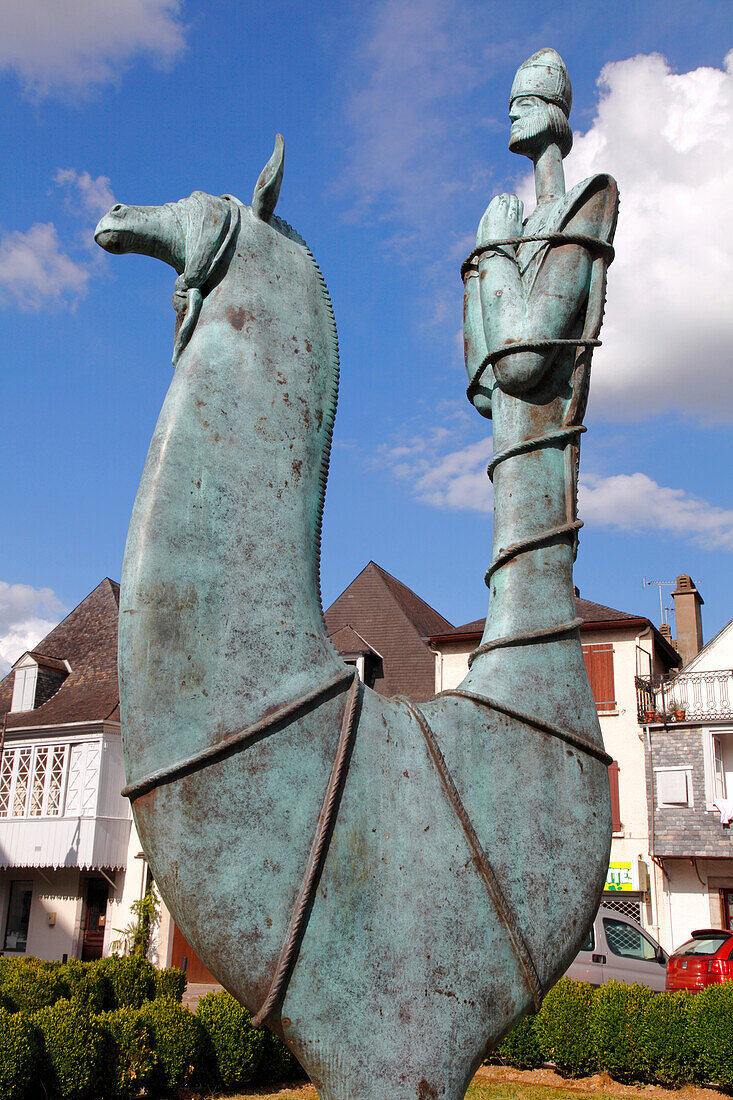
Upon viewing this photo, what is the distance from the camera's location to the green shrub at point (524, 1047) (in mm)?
10641

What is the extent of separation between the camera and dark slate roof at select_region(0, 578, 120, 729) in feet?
75.3

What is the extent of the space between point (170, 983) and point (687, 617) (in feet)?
68.4

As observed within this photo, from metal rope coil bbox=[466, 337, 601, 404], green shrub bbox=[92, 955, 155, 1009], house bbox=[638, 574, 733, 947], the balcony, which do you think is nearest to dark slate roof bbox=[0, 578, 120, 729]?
green shrub bbox=[92, 955, 155, 1009]

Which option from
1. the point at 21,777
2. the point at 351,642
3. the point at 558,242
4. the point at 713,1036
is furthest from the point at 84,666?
the point at 558,242

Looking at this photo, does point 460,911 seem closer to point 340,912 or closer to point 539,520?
point 340,912

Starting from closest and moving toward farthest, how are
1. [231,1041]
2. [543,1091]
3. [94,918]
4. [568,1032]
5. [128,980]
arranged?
1. [543,1091]
2. [231,1041]
3. [568,1032]
4. [128,980]
5. [94,918]

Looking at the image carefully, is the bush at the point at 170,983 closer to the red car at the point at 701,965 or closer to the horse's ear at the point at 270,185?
the red car at the point at 701,965

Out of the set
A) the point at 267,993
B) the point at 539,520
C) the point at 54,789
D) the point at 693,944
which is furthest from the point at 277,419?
the point at 54,789

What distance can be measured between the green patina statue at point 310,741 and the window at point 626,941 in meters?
12.4

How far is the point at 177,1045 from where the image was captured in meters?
9.18

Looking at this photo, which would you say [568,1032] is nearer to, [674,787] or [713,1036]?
[713,1036]

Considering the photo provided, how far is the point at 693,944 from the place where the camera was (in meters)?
14.5

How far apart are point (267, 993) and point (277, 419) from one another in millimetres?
1467

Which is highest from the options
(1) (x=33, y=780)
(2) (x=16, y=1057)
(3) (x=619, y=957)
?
(1) (x=33, y=780)
